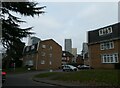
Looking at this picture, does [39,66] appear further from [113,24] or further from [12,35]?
[12,35]

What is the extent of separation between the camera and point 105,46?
154 feet

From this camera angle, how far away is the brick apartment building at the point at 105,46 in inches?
1731

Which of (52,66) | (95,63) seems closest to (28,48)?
(52,66)

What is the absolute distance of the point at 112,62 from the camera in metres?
44.3

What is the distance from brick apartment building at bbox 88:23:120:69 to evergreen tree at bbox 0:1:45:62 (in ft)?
81.9

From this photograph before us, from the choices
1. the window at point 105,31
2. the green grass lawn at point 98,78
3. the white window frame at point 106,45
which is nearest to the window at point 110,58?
the white window frame at point 106,45

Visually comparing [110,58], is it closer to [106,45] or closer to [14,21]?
[106,45]

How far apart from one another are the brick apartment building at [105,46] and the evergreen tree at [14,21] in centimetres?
2496

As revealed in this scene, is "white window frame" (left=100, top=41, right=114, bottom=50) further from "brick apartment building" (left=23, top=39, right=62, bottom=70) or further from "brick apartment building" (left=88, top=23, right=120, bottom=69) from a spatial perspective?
"brick apartment building" (left=23, top=39, right=62, bottom=70)

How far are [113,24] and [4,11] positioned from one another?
30.5m

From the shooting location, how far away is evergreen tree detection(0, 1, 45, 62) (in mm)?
18188

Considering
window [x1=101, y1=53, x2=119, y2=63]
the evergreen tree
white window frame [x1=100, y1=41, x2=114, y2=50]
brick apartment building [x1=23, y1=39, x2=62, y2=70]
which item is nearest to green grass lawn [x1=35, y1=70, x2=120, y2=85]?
the evergreen tree

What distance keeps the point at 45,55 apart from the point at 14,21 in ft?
197

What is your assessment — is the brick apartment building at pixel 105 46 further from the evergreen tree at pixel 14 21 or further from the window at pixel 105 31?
the evergreen tree at pixel 14 21
